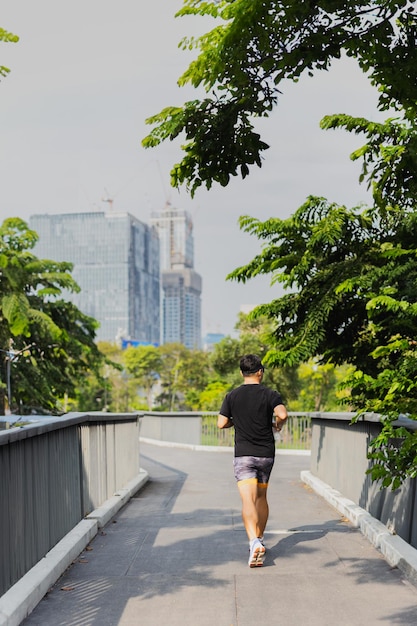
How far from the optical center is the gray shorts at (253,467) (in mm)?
7996

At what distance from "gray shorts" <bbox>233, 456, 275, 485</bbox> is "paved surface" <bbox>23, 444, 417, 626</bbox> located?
0.76 m

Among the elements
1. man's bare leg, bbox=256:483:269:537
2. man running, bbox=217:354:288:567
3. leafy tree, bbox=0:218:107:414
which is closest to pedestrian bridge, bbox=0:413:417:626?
man's bare leg, bbox=256:483:269:537

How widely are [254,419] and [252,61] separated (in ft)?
11.4

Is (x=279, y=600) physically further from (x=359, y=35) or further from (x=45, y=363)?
(x=45, y=363)

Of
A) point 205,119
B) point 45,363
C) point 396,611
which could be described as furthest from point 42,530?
point 45,363

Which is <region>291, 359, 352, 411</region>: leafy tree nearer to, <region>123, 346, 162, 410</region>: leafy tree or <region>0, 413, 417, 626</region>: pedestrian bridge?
<region>0, 413, 417, 626</region>: pedestrian bridge

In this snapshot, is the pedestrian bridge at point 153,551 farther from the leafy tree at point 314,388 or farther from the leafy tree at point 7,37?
the leafy tree at point 314,388

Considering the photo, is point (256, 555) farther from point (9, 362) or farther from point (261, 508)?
point (9, 362)

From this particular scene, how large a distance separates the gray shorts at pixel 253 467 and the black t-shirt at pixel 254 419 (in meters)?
0.05

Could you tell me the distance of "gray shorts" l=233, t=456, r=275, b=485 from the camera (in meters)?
8.00

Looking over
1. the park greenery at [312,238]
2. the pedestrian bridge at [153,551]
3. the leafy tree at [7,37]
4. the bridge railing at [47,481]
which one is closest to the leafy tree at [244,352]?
the park greenery at [312,238]

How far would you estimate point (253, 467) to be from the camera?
26.2 ft

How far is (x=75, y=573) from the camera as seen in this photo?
7.53 metres

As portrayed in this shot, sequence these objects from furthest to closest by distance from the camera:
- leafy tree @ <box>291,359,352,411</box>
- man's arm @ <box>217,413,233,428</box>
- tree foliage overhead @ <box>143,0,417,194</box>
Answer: leafy tree @ <box>291,359,352,411</box> < man's arm @ <box>217,413,233,428</box> < tree foliage overhead @ <box>143,0,417,194</box>
